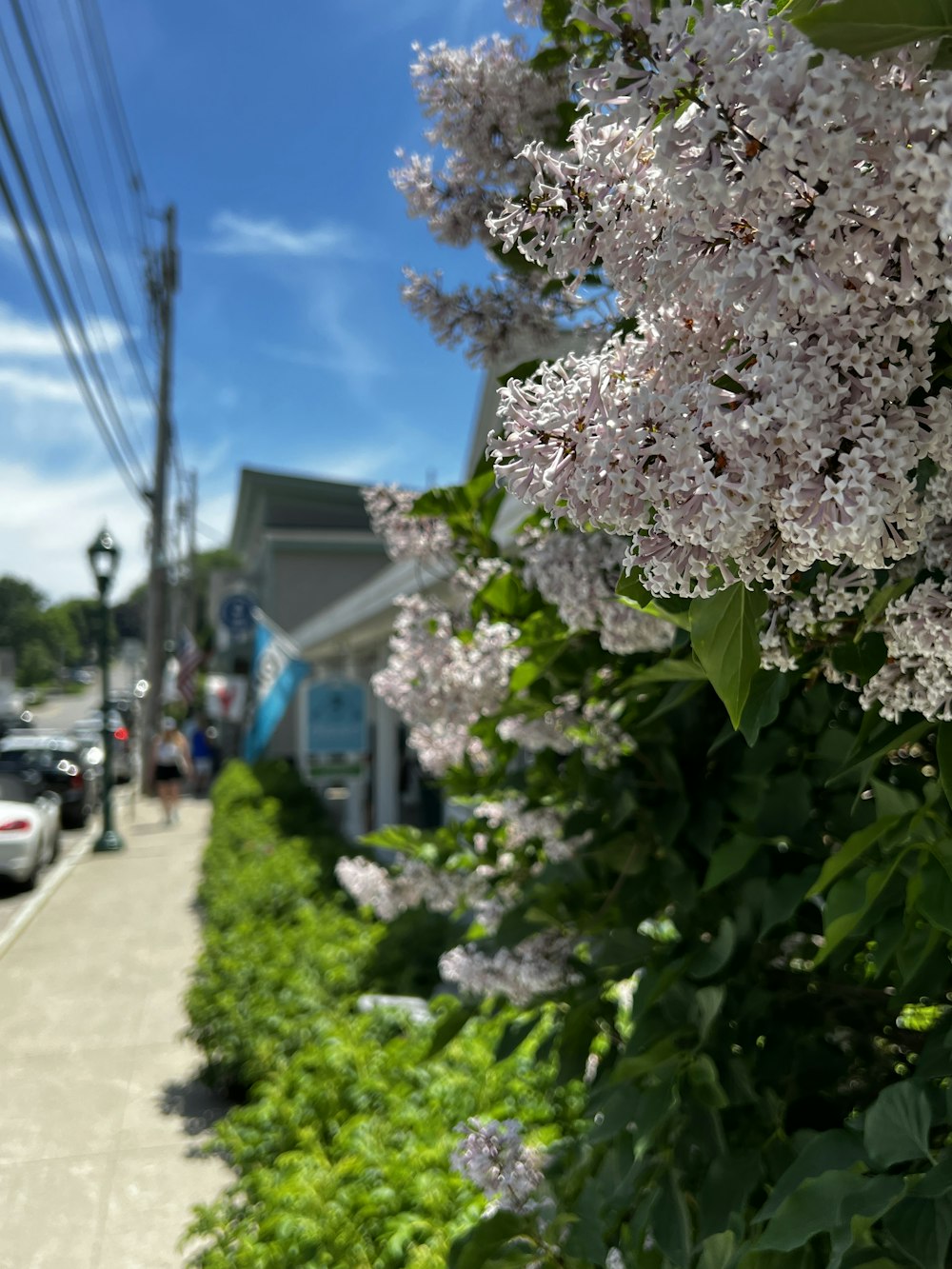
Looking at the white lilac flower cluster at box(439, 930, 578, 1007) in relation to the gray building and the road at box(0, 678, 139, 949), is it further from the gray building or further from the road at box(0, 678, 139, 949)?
the gray building

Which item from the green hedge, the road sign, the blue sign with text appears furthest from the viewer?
the road sign

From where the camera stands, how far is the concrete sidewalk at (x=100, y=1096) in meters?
4.71

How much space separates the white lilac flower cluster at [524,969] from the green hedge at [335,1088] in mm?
85

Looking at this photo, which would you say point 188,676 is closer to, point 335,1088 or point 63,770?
point 63,770

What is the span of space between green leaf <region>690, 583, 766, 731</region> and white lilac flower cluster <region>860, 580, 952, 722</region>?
5.9 inches

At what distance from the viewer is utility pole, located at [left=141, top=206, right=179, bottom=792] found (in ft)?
75.5

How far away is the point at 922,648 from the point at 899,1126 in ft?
1.83

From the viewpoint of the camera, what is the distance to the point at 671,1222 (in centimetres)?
146

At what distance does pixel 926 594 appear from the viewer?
918 millimetres

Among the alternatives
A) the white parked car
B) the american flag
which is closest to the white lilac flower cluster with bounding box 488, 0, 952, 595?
the white parked car

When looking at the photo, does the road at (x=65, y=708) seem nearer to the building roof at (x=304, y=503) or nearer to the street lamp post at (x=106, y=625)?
the building roof at (x=304, y=503)

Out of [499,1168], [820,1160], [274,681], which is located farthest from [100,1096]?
[274,681]

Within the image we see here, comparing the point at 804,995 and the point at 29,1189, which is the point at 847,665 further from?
the point at 29,1189

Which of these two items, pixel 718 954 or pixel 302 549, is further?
pixel 302 549
